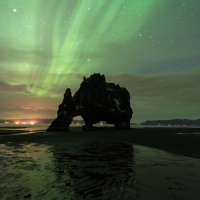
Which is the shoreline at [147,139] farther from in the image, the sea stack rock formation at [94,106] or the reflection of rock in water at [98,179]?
the sea stack rock formation at [94,106]

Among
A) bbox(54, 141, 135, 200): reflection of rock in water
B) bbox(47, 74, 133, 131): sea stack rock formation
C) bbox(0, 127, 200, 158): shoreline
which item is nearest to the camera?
bbox(54, 141, 135, 200): reflection of rock in water

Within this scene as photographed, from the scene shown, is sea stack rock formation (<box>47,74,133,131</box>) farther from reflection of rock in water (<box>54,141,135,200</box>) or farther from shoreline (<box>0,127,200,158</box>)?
reflection of rock in water (<box>54,141,135,200</box>)

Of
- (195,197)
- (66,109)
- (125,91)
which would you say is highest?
(125,91)

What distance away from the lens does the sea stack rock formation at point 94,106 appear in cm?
Answer: 8894

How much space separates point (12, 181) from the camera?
10.8 m

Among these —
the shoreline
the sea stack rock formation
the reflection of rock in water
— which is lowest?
the reflection of rock in water

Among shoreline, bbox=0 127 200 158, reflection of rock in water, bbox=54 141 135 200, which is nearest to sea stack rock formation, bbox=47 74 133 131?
shoreline, bbox=0 127 200 158

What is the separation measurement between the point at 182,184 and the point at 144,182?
5.58ft

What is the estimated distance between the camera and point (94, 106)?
93.2m

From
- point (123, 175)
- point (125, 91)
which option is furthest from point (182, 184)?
point (125, 91)

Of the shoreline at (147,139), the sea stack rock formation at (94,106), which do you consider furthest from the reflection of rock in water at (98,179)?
the sea stack rock formation at (94,106)

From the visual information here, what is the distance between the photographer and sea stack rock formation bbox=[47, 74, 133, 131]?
88.9 meters

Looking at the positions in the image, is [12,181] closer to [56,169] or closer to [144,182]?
[56,169]

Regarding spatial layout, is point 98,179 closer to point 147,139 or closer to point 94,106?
point 147,139
